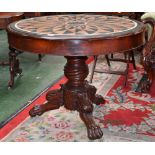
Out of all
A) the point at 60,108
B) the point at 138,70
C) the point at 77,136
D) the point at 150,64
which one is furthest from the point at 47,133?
the point at 138,70

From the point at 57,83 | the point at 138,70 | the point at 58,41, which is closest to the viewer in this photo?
the point at 58,41

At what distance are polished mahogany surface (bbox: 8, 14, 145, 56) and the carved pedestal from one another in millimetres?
406

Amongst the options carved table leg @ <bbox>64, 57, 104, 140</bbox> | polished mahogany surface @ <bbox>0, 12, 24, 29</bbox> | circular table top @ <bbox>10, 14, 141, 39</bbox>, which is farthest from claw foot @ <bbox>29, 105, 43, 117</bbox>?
polished mahogany surface @ <bbox>0, 12, 24, 29</bbox>

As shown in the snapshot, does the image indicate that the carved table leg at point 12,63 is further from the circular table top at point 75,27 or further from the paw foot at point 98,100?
the paw foot at point 98,100

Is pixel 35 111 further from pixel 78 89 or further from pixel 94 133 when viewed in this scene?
pixel 94 133

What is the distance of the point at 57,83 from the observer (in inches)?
136

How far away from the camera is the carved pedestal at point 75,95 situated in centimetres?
237

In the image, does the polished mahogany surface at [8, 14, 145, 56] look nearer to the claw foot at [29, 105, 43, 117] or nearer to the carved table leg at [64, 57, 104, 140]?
the carved table leg at [64, 57, 104, 140]

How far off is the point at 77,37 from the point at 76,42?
32 mm

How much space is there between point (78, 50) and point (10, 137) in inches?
37.5

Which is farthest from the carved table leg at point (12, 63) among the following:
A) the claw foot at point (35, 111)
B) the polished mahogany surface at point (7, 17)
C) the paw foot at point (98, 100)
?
the paw foot at point (98, 100)

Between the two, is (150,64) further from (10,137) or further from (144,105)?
(10,137)

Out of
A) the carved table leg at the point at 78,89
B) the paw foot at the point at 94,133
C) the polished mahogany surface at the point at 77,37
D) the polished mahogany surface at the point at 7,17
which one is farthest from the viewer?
the polished mahogany surface at the point at 7,17

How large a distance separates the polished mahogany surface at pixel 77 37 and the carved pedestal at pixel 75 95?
1.33ft
